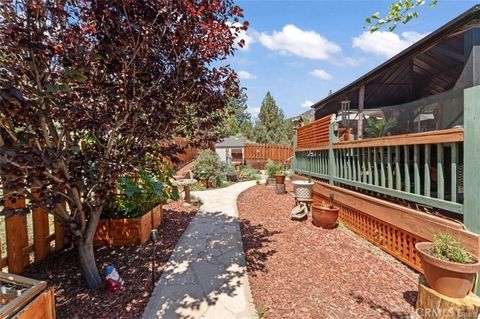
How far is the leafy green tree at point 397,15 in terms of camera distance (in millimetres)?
2410

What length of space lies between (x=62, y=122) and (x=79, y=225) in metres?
1.22

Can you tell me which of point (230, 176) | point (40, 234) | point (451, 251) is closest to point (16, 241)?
point (40, 234)

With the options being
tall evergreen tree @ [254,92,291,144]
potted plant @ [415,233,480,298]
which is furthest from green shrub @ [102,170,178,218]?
tall evergreen tree @ [254,92,291,144]

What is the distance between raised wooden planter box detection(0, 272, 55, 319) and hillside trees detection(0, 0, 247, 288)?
75 cm

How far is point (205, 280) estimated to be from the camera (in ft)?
10.2

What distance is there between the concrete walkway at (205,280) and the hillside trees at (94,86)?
0.88 meters

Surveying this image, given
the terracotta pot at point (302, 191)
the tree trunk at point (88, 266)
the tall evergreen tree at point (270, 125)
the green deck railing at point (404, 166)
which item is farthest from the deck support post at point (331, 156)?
the tall evergreen tree at point (270, 125)

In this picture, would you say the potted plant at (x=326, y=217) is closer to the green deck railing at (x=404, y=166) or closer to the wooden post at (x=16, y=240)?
the green deck railing at (x=404, y=166)

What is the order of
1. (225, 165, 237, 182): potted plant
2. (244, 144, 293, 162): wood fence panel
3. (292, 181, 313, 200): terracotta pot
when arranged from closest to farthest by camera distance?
(292, 181, 313, 200): terracotta pot, (225, 165, 237, 182): potted plant, (244, 144, 293, 162): wood fence panel

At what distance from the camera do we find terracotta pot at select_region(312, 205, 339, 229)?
4.75 metres

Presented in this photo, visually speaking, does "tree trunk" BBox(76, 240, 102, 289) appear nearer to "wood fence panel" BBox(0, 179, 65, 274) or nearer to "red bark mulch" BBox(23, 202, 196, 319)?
"red bark mulch" BBox(23, 202, 196, 319)

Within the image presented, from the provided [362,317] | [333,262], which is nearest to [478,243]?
[362,317]

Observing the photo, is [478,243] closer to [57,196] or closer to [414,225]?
[414,225]

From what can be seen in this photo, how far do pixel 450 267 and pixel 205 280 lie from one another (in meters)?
2.43
